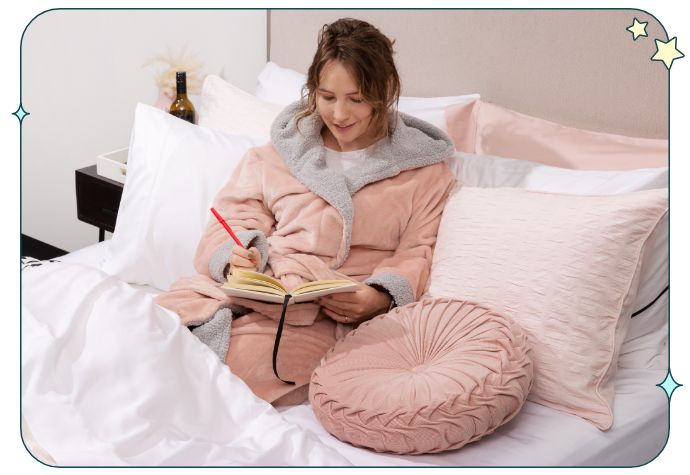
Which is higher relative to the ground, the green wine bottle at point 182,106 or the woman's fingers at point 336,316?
the green wine bottle at point 182,106

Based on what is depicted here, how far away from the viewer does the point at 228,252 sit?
144 cm

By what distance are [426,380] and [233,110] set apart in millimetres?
1213

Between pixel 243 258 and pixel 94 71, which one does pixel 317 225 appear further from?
pixel 94 71

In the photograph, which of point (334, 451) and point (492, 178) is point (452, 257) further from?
point (334, 451)

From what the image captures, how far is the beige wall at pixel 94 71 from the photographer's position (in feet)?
8.06

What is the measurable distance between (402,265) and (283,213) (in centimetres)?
31

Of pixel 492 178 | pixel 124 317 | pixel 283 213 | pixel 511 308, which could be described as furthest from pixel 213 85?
pixel 511 308

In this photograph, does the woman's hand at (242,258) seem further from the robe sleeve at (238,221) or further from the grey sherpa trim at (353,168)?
the grey sherpa trim at (353,168)

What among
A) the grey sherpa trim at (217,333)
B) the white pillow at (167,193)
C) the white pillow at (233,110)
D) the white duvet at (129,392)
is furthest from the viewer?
the white pillow at (233,110)

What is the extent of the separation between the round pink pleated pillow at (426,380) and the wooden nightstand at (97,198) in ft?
3.97

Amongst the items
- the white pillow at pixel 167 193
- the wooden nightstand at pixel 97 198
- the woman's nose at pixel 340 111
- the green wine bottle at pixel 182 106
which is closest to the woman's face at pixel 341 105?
the woman's nose at pixel 340 111

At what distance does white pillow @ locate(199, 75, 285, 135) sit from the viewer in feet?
6.34

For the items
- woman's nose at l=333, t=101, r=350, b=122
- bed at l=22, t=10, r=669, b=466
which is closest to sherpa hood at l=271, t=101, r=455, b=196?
woman's nose at l=333, t=101, r=350, b=122

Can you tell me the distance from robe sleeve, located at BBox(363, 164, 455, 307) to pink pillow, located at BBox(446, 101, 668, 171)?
0.23m
